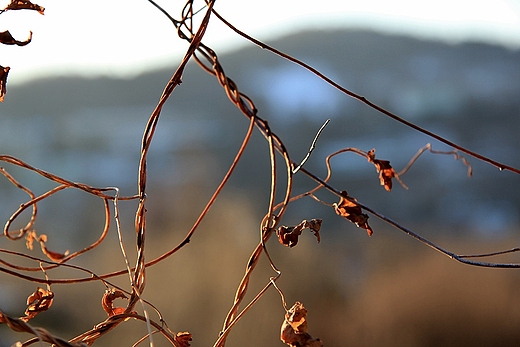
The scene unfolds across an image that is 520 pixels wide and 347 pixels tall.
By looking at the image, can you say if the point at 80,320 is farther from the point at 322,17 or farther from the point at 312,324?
the point at 322,17

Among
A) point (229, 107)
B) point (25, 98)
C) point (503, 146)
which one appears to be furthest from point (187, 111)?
point (503, 146)

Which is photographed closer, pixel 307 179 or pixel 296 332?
pixel 296 332

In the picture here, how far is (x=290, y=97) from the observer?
1.54m

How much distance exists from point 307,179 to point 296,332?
41.8 inches

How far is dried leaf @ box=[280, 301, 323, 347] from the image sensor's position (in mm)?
313

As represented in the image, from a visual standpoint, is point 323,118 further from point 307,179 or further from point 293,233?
point 293,233

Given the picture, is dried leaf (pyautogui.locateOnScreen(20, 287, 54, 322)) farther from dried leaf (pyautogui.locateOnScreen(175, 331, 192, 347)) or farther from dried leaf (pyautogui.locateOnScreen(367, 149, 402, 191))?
dried leaf (pyautogui.locateOnScreen(367, 149, 402, 191))

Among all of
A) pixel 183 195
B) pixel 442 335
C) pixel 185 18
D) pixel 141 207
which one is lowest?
pixel 442 335

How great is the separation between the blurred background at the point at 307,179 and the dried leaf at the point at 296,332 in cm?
86

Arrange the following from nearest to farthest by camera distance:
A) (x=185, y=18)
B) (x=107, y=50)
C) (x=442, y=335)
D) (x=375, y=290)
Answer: (x=185, y=18), (x=107, y=50), (x=442, y=335), (x=375, y=290)

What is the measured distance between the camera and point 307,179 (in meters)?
1.37

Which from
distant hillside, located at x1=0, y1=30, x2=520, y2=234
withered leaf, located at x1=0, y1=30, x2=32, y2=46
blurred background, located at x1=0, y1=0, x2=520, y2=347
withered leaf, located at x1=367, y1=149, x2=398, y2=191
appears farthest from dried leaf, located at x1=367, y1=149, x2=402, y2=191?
distant hillside, located at x1=0, y1=30, x2=520, y2=234

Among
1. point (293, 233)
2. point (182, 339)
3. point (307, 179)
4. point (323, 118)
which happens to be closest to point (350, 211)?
point (293, 233)

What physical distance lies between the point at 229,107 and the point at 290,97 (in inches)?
7.0
